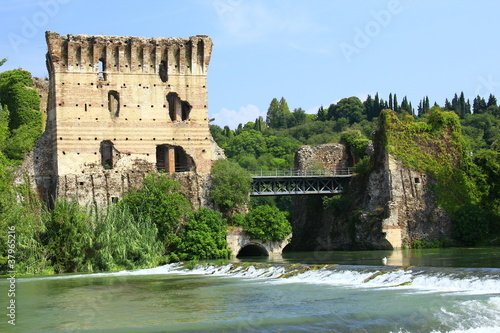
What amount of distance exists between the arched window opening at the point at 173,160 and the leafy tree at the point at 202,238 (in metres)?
4.70

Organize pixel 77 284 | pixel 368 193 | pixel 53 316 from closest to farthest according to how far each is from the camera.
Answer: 1. pixel 53 316
2. pixel 77 284
3. pixel 368 193

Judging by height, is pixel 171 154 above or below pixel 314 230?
above

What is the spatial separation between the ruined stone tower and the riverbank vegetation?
168cm

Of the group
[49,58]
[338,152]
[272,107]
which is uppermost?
[272,107]

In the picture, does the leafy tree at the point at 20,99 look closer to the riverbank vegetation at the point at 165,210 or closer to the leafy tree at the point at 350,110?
the riverbank vegetation at the point at 165,210

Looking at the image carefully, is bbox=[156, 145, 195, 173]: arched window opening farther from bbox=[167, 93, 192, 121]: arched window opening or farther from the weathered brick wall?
the weathered brick wall

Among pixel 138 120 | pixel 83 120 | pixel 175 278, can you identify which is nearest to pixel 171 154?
pixel 138 120

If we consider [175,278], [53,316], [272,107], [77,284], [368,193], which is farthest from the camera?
[272,107]

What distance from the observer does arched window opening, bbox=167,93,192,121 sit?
4856 cm

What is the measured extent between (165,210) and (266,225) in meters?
6.42

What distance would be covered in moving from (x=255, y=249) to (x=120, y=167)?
10.4m

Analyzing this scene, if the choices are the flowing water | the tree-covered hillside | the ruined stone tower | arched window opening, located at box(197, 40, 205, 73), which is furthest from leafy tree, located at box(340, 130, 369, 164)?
the flowing water

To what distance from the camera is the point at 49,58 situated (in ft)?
154

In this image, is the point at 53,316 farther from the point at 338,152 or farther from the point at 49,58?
the point at 338,152
